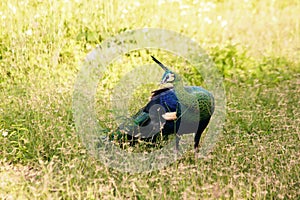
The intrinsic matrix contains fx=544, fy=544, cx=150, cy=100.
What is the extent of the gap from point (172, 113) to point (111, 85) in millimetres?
1755

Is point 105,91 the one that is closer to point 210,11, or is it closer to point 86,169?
point 86,169

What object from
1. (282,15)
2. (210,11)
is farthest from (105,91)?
(282,15)

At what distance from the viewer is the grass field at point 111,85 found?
3520 mm

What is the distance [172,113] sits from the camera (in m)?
3.91

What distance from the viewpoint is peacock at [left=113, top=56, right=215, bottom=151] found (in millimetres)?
3934

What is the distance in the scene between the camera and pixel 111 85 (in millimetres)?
5555

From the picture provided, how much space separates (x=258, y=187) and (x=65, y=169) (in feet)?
4.21

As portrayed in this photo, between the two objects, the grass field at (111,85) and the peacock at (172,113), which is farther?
the peacock at (172,113)

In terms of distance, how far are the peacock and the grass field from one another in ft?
0.87

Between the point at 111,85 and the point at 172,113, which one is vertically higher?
the point at 172,113

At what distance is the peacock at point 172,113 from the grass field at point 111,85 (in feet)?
0.87

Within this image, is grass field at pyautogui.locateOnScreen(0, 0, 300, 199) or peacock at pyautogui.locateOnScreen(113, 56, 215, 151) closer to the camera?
grass field at pyautogui.locateOnScreen(0, 0, 300, 199)

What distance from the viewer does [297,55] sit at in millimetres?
6754

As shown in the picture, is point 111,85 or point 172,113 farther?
point 111,85
